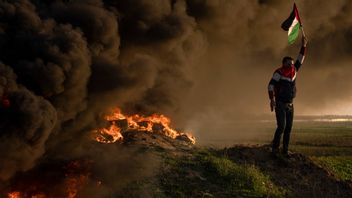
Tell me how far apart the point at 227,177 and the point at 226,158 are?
153 cm

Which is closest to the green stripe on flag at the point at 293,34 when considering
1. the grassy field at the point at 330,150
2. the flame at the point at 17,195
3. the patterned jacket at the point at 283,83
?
the patterned jacket at the point at 283,83

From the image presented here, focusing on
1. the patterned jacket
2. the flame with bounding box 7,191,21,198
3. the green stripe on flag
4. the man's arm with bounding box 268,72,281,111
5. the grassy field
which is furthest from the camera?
the grassy field

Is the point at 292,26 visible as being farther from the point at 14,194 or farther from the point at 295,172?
the point at 14,194

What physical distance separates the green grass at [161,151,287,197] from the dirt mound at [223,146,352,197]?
20.5 inches

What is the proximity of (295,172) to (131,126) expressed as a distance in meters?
6.69

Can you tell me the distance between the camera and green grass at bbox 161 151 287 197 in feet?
41.9

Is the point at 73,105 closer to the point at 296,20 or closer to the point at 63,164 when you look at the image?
the point at 63,164

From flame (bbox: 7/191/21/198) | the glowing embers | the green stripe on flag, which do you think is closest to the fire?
the glowing embers

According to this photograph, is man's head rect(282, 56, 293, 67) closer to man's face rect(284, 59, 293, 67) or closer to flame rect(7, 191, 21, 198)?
man's face rect(284, 59, 293, 67)

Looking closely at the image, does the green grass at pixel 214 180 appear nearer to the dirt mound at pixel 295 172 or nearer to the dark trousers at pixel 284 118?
the dirt mound at pixel 295 172

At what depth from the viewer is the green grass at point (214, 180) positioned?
41.9ft

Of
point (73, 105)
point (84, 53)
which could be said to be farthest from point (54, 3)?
point (73, 105)

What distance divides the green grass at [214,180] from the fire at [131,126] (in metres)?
2.99

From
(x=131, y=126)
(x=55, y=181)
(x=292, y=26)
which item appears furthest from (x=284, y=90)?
→ (x=55, y=181)
